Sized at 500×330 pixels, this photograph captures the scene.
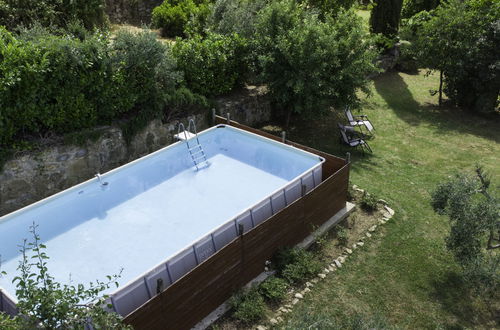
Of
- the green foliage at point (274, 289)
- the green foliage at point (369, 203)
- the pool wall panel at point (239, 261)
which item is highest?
the pool wall panel at point (239, 261)

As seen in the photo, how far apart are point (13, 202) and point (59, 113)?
2180 mm

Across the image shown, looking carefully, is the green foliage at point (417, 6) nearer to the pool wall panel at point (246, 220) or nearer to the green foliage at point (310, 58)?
the green foliage at point (310, 58)

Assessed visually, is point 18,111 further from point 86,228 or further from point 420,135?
point 420,135

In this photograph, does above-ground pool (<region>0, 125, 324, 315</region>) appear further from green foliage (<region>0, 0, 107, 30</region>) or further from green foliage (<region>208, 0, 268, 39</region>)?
green foliage (<region>0, 0, 107, 30</region>)

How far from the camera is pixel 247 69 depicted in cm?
1405

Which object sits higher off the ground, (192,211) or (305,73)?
(305,73)

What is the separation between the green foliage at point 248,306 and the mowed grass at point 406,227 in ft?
1.74

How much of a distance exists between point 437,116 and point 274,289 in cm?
1200

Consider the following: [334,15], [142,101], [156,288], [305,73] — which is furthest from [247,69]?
[156,288]

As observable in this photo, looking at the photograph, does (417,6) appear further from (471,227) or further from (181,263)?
(181,263)

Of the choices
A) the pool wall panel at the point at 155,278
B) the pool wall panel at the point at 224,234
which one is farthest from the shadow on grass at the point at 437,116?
the pool wall panel at the point at 155,278

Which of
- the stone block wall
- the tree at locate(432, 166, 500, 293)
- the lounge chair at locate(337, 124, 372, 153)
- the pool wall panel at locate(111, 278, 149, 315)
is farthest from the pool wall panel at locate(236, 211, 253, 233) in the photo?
the lounge chair at locate(337, 124, 372, 153)

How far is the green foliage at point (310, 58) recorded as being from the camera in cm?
1240

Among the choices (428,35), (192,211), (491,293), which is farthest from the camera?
(428,35)
